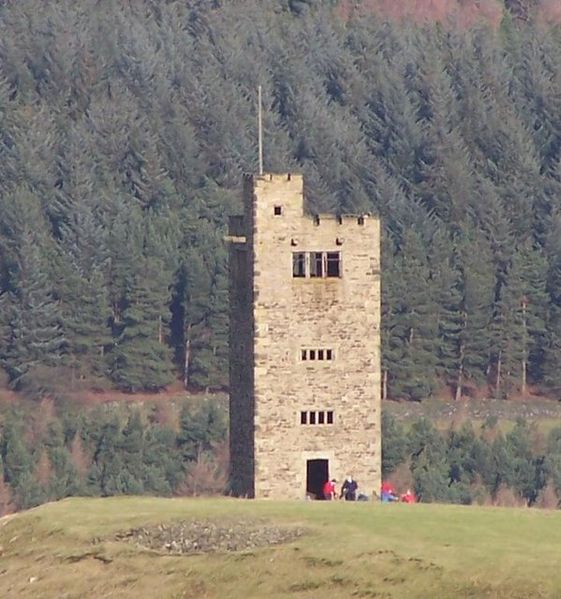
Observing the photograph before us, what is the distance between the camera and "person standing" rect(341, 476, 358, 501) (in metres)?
63.2

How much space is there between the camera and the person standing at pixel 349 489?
63241 millimetres

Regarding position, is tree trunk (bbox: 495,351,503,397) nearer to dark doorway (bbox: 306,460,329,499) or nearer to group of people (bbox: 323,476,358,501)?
dark doorway (bbox: 306,460,329,499)

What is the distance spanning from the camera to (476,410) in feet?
412

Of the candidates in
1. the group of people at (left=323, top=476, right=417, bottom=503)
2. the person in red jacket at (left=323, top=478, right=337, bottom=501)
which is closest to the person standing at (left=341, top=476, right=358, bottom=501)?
the group of people at (left=323, top=476, right=417, bottom=503)

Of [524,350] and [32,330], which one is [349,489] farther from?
[524,350]

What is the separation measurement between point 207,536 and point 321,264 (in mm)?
12957

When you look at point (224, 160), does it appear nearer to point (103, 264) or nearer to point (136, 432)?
point (103, 264)

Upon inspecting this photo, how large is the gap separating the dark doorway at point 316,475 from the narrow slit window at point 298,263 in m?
3.55

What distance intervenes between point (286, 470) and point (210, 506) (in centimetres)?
878

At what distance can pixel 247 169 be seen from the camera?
503 feet

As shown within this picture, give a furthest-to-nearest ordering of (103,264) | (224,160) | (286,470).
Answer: (224,160), (103,264), (286,470)

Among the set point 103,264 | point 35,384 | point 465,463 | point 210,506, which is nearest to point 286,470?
point 210,506

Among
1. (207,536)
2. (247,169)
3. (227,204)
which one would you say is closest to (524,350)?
(227,204)

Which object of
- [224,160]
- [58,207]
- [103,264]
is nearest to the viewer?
[103,264]
